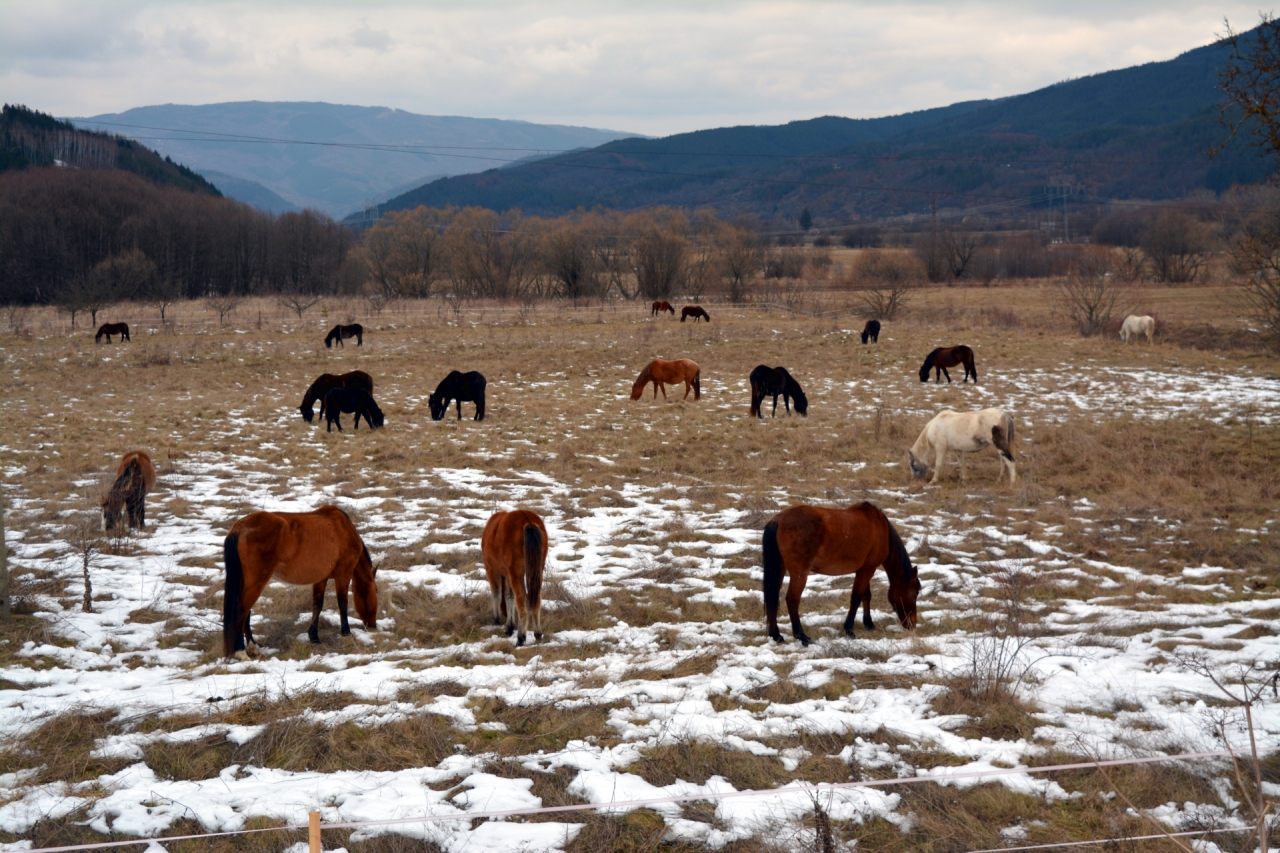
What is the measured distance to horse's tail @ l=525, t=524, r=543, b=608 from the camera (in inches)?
245

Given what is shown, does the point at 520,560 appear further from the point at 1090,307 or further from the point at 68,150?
the point at 68,150

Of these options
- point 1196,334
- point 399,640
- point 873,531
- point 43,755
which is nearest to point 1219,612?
point 873,531

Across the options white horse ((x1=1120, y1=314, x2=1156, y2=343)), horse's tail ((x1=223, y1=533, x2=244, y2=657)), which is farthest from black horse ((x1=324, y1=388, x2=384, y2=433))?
white horse ((x1=1120, y1=314, x2=1156, y2=343))

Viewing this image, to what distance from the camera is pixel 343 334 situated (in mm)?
30953

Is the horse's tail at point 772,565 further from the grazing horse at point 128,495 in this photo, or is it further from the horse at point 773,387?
the horse at point 773,387

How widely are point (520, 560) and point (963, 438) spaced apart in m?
8.51

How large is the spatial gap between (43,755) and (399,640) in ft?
8.37

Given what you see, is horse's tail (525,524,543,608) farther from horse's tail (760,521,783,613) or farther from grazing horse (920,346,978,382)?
grazing horse (920,346,978,382)

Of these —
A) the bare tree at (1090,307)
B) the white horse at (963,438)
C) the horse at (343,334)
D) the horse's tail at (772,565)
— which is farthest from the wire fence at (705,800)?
the bare tree at (1090,307)

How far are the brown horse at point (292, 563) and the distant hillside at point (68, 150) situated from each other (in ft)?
359

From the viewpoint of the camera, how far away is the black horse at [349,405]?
53.1 ft

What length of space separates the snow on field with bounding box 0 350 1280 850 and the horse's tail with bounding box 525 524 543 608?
55cm

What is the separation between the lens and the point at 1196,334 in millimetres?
30406

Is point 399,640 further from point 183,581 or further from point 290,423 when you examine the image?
Result: point 290,423
